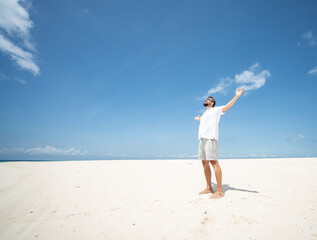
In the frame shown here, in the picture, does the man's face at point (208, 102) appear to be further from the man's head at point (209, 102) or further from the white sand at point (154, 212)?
the white sand at point (154, 212)

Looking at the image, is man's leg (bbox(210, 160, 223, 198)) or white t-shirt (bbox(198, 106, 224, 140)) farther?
white t-shirt (bbox(198, 106, 224, 140))

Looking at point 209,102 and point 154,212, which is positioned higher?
point 209,102

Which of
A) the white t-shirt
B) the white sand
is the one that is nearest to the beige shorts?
the white t-shirt

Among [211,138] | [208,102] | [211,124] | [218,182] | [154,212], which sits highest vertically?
[208,102]

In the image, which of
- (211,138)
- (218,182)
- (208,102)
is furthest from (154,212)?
(208,102)

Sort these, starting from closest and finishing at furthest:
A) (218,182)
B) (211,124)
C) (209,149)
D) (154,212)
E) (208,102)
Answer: (154,212)
(218,182)
(209,149)
(211,124)
(208,102)

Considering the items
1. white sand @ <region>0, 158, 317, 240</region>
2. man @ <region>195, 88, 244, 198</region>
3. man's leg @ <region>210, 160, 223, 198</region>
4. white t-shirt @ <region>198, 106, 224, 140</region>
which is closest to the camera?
white sand @ <region>0, 158, 317, 240</region>

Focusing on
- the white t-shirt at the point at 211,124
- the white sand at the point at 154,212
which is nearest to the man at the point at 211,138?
the white t-shirt at the point at 211,124

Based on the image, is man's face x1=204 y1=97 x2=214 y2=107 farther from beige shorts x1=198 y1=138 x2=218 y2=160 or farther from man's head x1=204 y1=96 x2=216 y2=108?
beige shorts x1=198 y1=138 x2=218 y2=160

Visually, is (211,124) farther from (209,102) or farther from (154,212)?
(154,212)

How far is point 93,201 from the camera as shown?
442cm

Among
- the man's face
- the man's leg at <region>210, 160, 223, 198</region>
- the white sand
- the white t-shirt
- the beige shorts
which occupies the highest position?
the man's face

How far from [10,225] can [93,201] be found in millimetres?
1699

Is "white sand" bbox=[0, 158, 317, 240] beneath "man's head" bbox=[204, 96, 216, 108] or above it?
beneath
